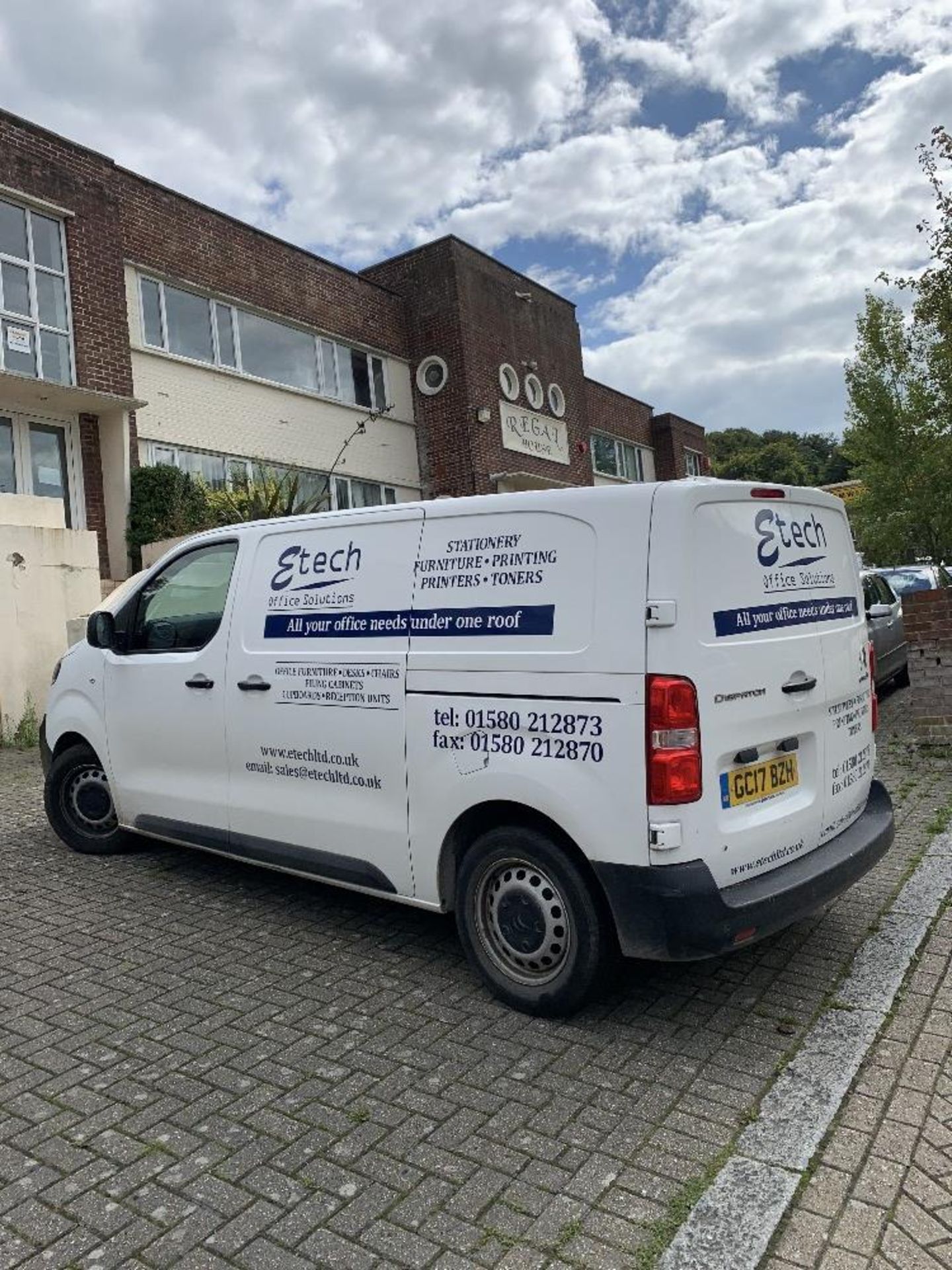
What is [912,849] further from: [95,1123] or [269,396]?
[269,396]

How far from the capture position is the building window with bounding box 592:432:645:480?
1142 inches

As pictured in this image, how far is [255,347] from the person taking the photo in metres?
17.7

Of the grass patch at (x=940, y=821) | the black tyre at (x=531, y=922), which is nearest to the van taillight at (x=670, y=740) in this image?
the black tyre at (x=531, y=922)

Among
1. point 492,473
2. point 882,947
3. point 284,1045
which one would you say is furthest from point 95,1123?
point 492,473

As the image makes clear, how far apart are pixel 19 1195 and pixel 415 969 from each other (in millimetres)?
1712

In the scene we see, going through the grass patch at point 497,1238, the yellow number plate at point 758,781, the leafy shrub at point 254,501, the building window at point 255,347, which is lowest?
the grass patch at point 497,1238

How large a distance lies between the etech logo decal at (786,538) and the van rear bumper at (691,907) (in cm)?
118

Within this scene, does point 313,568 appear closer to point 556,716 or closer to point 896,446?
point 556,716

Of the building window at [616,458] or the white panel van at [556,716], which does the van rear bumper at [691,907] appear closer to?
the white panel van at [556,716]

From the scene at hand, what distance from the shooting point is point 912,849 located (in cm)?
523

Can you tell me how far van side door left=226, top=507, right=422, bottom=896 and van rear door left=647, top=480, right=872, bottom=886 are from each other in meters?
1.21

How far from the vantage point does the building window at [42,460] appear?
13.8m

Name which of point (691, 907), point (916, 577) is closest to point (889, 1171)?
point (691, 907)

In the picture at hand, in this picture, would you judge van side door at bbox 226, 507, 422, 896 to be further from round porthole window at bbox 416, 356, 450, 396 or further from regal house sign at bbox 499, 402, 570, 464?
regal house sign at bbox 499, 402, 570, 464
